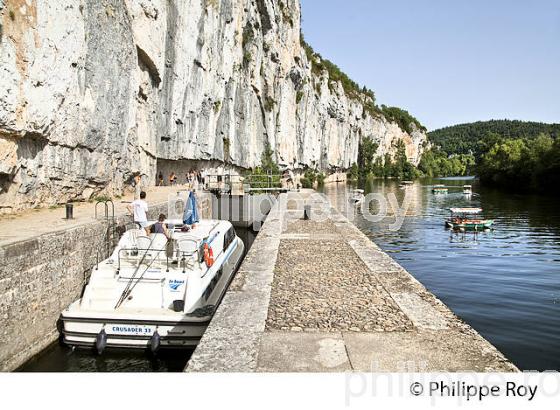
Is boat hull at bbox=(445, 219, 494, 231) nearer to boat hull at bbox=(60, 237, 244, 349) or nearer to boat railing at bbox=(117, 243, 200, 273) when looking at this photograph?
boat railing at bbox=(117, 243, 200, 273)

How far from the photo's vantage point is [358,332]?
6.95 m

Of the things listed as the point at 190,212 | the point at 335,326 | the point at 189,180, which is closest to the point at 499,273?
the point at 190,212

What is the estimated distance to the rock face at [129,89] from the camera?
14.1m

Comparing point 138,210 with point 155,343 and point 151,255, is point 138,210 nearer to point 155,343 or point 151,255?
point 151,255

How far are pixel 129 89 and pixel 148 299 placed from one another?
15514 millimetres

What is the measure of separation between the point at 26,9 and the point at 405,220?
27.1 metres

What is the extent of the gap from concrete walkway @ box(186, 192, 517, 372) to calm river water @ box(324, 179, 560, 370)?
320 cm

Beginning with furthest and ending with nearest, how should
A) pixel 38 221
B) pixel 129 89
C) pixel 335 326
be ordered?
pixel 129 89 → pixel 38 221 → pixel 335 326

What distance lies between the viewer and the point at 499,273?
17.8 meters

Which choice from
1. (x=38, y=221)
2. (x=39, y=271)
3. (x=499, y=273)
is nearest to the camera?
(x=39, y=271)

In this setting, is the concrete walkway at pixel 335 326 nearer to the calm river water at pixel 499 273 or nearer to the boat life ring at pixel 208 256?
the boat life ring at pixel 208 256

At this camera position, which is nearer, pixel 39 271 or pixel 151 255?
pixel 39 271

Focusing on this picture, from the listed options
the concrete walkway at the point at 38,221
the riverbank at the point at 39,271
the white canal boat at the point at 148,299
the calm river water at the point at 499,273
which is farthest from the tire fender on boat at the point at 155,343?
the calm river water at the point at 499,273
